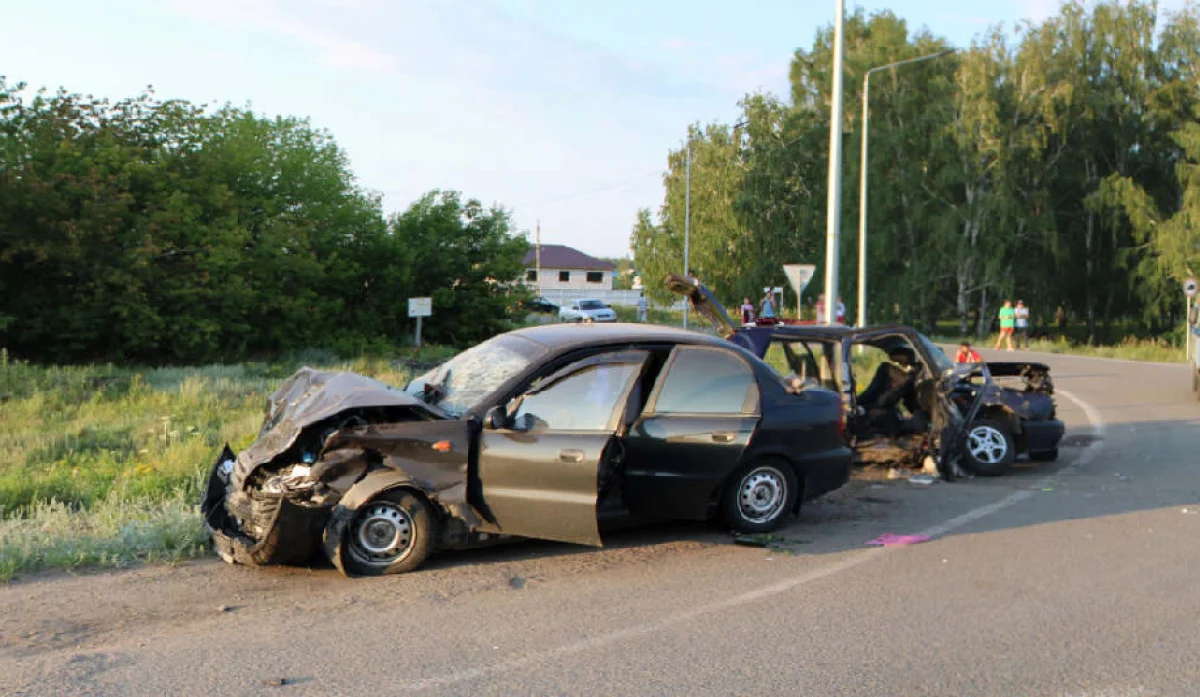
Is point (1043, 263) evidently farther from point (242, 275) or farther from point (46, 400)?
point (46, 400)

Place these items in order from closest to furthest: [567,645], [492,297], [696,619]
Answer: [567,645], [696,619], [492,297]

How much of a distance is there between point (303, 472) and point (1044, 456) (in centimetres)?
824

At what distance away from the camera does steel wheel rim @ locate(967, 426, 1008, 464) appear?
9898 millimetres

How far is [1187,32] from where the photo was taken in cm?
4391

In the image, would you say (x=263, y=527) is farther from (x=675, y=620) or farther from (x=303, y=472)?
(x=675, y=620)

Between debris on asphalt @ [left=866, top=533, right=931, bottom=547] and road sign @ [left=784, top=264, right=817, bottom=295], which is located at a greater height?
road sign @ [left=784, top=264, right=817, bottom=295]

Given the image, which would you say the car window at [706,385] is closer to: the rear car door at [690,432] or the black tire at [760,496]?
the rear car door at [690,432]

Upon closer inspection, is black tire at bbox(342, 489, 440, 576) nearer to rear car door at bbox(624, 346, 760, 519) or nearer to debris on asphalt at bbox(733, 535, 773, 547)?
rear car door at bbox(624, 346, 760, 519)

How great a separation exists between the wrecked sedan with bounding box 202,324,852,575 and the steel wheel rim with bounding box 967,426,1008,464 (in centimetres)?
304

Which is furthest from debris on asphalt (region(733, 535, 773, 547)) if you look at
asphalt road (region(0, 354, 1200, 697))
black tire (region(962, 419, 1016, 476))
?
black tire (region(962, 419, 1016, 476))

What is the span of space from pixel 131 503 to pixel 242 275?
19653mm

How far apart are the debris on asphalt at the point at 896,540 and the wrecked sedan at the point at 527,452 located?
1.84 ft

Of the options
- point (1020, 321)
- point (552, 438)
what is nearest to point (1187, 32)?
point (1020, 321)

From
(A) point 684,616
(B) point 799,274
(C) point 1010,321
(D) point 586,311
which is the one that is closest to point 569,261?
(D) point 586,311
